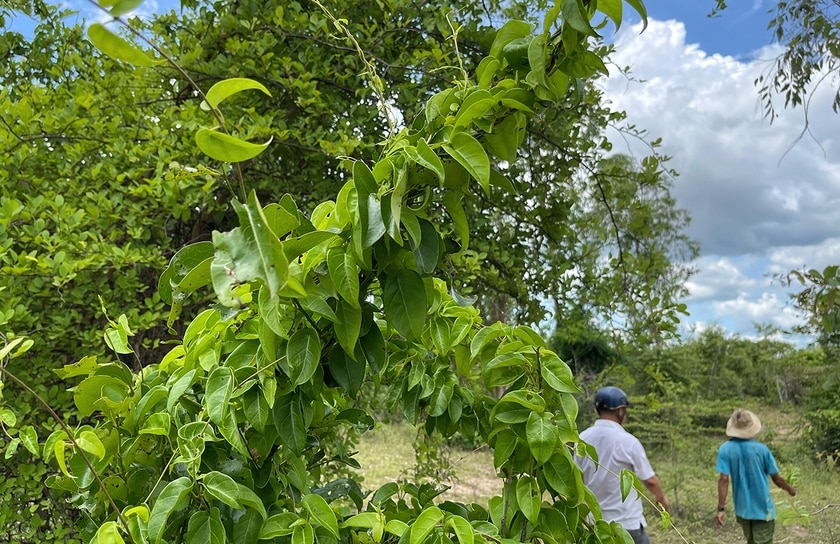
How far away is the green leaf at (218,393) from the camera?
0.71m

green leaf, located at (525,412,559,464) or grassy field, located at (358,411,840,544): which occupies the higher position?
green leaf, located at (525,412,559,464)

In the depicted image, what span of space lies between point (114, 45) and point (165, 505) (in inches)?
20.2

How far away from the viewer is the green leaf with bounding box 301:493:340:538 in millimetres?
783

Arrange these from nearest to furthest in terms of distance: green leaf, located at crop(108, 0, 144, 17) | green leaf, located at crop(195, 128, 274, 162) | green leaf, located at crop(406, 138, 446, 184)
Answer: green leaf, located at crop(108, 0, 144, 17)
green leaf, located at crop(195, 128, 274, 162)
green leaf, located at crop(406, 138, 446, 184)

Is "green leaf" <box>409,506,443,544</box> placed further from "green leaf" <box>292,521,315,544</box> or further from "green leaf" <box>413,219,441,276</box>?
"green leaf" <box>413,219,441,276</box>

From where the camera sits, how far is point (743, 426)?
14.5ft

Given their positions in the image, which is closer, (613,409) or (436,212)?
(436,212)

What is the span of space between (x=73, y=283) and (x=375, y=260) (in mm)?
1729

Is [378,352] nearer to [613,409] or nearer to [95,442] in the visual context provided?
[95,442]

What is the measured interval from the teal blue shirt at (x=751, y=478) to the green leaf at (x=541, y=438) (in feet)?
13.8

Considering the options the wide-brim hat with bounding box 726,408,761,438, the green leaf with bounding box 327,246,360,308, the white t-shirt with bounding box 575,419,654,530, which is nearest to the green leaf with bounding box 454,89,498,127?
the green leaf with bounding box 327,246,360,308

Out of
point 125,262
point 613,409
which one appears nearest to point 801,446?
point 613,409

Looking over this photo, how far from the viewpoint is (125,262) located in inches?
75.1

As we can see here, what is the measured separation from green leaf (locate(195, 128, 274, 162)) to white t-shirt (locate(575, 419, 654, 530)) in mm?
2930
